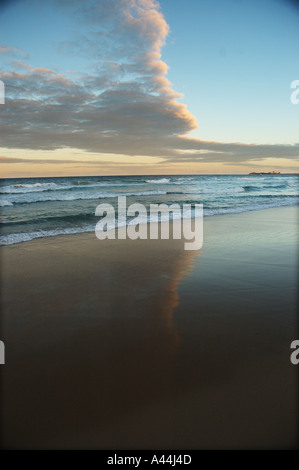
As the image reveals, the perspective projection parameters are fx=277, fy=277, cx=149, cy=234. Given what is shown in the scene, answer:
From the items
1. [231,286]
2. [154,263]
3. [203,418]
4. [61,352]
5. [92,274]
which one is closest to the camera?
[203,418]

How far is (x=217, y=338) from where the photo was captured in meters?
3.03

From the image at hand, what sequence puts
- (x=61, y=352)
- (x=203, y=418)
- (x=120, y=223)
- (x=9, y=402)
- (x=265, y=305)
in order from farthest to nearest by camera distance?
(x=120, y=223)
(x=265, y=305)
(x=61, y=352)
(x=9, y=402)
(x=203, y=418)

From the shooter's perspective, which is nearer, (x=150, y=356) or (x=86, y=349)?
(x=150, y=356)

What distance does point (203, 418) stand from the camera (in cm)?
208

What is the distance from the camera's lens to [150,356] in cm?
276

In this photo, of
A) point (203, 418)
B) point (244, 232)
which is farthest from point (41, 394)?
point (244, 232)

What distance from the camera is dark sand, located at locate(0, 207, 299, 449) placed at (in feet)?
6.63

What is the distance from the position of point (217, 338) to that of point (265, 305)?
114 cm

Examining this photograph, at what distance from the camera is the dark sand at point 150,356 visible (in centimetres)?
202
